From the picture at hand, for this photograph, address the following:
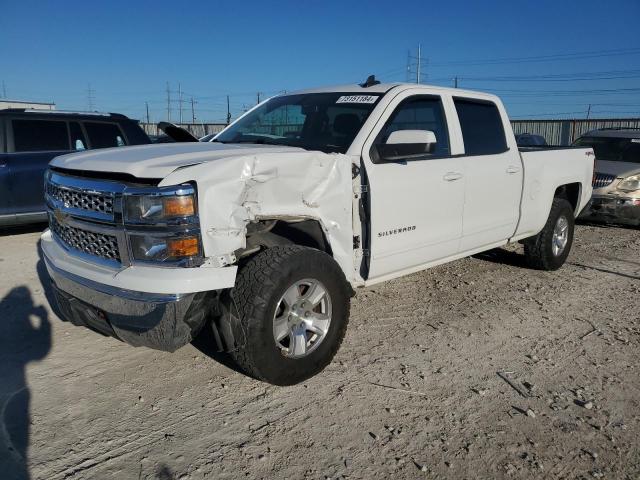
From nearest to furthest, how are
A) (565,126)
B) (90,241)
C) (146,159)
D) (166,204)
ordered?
(166,204) < (146,159) < (90,241) < (565,126)

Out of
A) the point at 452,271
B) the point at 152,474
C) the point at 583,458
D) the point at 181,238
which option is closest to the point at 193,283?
the point at 181,238

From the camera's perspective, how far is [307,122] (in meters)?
4.34

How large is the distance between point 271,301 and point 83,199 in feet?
4.12

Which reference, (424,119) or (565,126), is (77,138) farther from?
(565,126)

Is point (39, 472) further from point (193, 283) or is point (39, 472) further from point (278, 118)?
point (278, 118)

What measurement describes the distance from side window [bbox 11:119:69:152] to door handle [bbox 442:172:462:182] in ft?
19.2

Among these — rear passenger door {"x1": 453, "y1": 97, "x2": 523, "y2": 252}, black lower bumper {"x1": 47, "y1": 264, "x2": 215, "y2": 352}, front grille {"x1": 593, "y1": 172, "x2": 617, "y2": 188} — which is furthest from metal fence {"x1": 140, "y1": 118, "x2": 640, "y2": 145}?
black lower bumper {"x1": 47, "y1": 264, "x2": 215, "y2": 352}

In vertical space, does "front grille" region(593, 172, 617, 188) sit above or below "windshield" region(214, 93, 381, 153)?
below

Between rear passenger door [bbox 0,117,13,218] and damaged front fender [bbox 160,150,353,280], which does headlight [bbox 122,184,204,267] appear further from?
rear passenger door [bbox 0,117,13,218]

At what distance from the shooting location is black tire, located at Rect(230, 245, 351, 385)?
2.97 m

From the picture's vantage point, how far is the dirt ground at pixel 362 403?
2.59 m

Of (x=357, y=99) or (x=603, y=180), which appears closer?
(x=357, y=99)

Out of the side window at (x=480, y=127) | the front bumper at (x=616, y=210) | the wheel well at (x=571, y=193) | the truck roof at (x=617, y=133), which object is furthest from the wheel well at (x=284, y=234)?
the truck roof at (x=617, y=133)

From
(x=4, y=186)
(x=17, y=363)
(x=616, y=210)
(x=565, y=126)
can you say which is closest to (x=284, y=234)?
(x=17, y=363)
